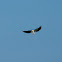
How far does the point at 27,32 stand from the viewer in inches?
5650

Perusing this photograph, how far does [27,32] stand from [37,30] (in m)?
5.92

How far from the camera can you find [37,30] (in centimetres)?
14075
